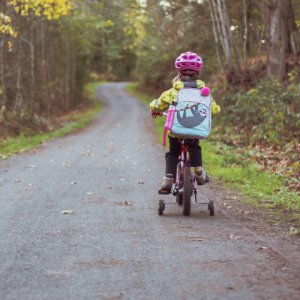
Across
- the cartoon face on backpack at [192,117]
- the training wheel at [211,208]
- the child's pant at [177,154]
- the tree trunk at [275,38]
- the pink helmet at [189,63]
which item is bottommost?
the training wheel at [211,208]

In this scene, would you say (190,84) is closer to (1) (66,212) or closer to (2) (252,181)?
(1) (66,212)

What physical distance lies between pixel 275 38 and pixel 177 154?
41.3ft

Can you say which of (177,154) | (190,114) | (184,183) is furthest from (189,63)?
(184,183)

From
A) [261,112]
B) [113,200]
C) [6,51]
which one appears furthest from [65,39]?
[113,200]

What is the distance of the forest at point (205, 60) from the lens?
12.5 metres

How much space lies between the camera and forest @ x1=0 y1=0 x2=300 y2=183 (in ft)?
41.0

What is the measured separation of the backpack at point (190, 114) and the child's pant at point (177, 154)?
0.41m

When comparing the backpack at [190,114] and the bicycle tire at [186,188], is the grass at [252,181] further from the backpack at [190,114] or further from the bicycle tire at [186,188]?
the backpack at [190,114]

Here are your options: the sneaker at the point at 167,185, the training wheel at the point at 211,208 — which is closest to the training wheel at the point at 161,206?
the sneaker at the point at 167,185

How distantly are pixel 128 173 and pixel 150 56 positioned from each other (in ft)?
111

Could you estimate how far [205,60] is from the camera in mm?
30141

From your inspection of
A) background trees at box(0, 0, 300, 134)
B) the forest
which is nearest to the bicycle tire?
the forest

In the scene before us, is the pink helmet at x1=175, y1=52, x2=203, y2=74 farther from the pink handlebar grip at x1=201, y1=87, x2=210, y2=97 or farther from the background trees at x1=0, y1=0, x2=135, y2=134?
the background trees at x1=0, y1=0, x2=135, y2=134

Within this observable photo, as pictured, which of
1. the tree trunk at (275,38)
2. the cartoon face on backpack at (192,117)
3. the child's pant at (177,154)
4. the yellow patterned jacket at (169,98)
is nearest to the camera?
the cartoon face on backpack at (192,117)
